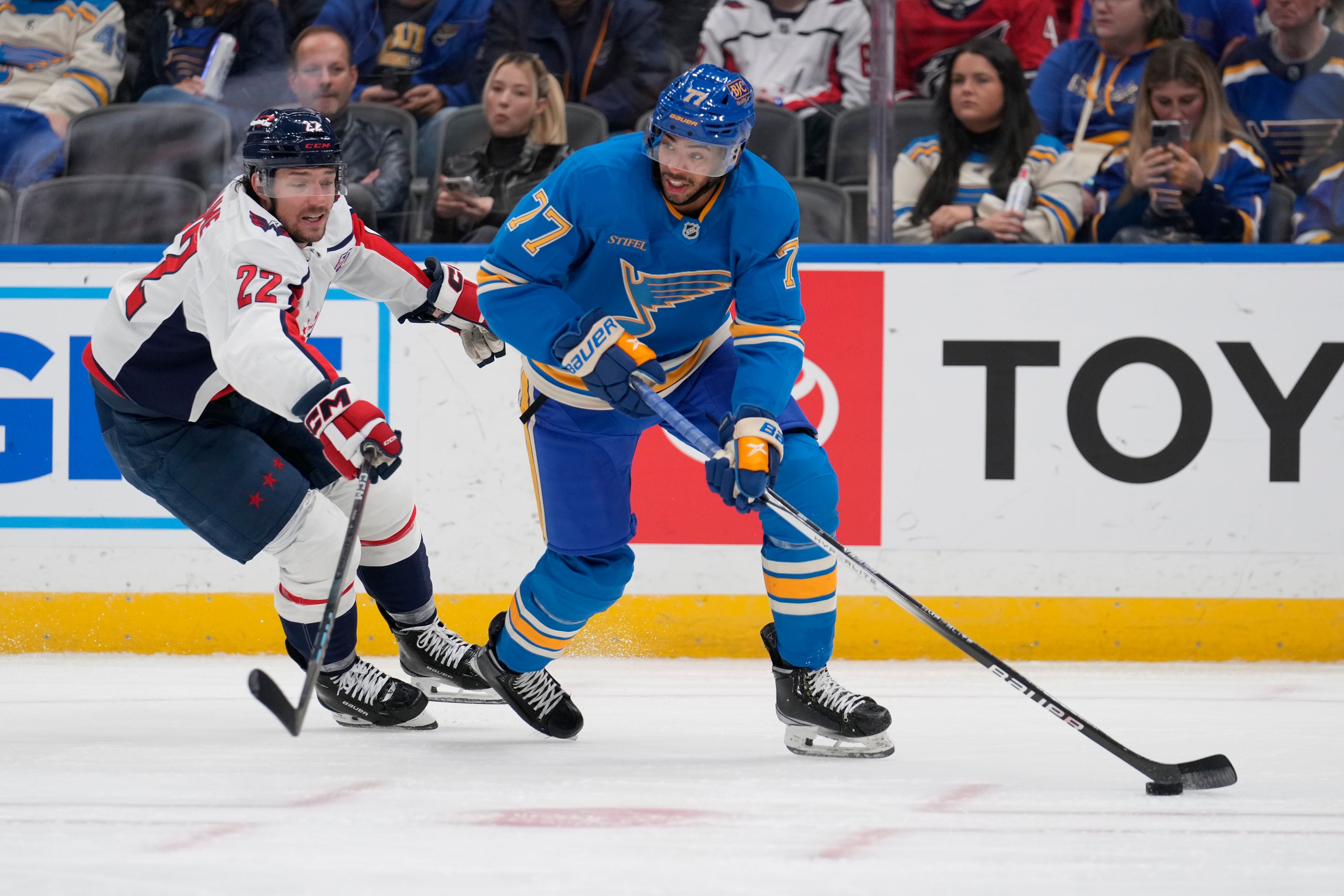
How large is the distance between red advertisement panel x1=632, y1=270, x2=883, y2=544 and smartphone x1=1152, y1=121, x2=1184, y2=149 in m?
0.92

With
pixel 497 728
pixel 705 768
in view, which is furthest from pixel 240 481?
pixel 705 768

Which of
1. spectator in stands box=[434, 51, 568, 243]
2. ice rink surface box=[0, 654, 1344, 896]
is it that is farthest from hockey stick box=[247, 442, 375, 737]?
spectator in stands box=[434, 51, 568, 243]

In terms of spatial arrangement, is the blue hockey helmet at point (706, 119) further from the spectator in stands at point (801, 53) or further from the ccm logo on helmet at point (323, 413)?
the spectator in stands at point (801, 53)

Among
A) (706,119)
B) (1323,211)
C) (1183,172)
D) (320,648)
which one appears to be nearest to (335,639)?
(320,648)

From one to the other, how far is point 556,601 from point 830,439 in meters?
1.40

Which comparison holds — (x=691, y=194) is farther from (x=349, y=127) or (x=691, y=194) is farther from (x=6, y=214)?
(x=6, y=214)

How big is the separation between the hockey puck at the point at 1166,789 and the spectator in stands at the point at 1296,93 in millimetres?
2388

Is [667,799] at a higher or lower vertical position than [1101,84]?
lower

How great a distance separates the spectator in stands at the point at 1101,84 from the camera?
4102mm

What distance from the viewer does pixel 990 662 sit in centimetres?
238

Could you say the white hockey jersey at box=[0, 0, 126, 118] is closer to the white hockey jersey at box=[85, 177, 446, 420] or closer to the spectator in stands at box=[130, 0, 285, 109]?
the spectator in stands at box=[130, 0, 285, 109]

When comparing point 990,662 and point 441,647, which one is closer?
point 990,662

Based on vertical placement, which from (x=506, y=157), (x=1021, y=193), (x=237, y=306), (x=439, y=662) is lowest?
(x=439, y=662)

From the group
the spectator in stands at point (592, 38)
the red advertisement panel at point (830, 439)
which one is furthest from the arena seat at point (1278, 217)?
the spectator in stands at point (592, 38)
